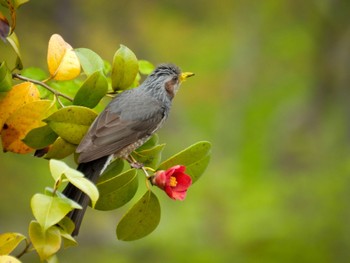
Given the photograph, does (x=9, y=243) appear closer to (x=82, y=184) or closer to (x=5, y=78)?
(x=82, y=184)

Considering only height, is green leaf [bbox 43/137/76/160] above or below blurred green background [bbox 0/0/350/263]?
above

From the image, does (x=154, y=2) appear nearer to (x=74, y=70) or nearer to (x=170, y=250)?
(x=170, y=250)

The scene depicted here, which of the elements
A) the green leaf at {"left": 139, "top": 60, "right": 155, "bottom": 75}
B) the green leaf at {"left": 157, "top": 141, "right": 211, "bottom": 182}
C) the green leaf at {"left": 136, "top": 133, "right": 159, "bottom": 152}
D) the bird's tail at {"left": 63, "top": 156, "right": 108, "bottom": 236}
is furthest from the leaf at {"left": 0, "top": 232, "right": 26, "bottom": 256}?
the green leaf at {"left": 139, "top": 60, "right": 155, "bottom": 75}

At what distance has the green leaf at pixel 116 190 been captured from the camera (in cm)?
231

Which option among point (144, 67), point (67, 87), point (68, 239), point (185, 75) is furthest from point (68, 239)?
point (185, 75)

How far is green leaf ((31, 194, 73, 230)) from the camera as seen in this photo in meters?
1.84

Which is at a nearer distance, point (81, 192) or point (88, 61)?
point (81, 192)

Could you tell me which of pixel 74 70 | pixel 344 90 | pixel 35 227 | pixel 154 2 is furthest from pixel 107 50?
pixel 35 227

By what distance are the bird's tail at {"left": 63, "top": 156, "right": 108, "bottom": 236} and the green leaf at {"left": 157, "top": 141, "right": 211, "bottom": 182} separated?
26 centimetres

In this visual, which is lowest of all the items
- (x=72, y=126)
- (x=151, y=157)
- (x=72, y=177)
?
(x=151, y=157)

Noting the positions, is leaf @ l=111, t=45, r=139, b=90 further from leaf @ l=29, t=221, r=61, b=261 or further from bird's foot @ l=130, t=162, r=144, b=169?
leaf @ l=29, t=221, r=61, b=261

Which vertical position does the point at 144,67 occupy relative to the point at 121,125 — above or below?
above

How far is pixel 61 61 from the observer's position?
8.14ft

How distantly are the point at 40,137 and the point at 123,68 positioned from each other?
14.7 inches
